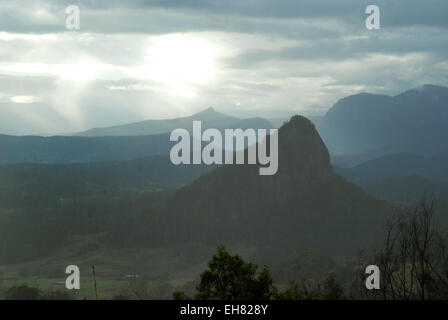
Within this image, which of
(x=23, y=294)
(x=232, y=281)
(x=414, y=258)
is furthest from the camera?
(x=23, y=294)

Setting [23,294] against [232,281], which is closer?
[232,281]

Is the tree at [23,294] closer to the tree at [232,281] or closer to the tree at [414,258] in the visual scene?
the tree at [232,281]

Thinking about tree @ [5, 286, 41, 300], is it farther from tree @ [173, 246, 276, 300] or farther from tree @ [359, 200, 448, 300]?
tree @ [359, 200, 448, 300]

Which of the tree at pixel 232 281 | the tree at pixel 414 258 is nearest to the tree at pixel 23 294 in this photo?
the tree at pixel 232 281

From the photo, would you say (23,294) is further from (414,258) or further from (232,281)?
(414,258)

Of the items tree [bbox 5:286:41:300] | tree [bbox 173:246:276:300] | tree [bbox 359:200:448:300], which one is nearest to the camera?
tree [bbox 359:200:448:300]

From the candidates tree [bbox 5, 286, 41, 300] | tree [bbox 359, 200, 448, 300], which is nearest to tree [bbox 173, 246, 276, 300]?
tree [bbox 359, 200, 448, 300]

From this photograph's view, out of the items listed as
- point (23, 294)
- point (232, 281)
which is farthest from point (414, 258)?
point (23, 294)
